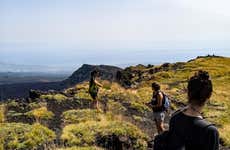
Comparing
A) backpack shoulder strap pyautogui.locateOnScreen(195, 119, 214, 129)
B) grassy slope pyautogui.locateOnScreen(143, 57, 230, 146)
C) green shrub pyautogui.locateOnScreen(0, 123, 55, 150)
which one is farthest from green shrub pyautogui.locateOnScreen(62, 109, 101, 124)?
backpack shoulder strap pyautogui.locateOnScreen(195, 119, 214, 129)

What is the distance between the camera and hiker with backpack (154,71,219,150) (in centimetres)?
656

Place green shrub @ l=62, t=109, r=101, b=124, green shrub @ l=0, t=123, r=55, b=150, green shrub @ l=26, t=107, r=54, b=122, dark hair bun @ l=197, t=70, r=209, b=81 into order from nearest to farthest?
dark hair bun @ l=197, t=70, r=209, b=81, green shrub @ l=0, t=123, r=55, b=150, green shrub @ l=62, t=109, r=101, b=124, green shrub @ l=26, t=107, r=54, b=122

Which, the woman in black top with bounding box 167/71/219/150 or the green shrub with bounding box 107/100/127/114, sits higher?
the woman in black top with bounding box 167/71/219/150

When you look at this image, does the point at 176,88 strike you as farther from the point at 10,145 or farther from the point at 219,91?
the point at 10,145

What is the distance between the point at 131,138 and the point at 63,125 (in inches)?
142

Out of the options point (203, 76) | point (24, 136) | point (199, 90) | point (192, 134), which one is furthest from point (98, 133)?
point (192, 134)

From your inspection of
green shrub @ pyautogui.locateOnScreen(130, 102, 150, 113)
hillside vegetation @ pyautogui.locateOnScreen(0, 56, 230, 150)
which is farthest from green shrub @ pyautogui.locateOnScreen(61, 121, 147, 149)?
green shrub @ pyautogui.locateOnScreen(130, 102, 150, 113)

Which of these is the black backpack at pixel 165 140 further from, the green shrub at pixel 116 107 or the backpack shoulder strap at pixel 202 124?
the green shrub at pixel 116 107

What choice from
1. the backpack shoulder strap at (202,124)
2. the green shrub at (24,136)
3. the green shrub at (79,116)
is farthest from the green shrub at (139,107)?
the backpack shoulder strap at (202,124)

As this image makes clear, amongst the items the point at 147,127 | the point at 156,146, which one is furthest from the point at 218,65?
the point at 156,146

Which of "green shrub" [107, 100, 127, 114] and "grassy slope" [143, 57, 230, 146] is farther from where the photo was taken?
"grassy slope" [143, 57, 230, 146]

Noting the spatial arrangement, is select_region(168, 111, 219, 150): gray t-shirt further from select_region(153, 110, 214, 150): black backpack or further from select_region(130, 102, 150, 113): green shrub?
select_region(130, 102, 150, 113): green shrub

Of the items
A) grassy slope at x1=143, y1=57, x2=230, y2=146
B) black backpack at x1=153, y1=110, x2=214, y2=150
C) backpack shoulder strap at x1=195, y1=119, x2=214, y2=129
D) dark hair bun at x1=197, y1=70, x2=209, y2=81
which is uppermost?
dark hair bun at x1=197, y1=70, x2=209, y2=81

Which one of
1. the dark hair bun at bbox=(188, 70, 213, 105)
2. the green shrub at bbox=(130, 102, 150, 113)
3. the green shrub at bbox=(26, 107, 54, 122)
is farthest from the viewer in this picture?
the green shrub at bbox=(130, 102, 150, 113)
